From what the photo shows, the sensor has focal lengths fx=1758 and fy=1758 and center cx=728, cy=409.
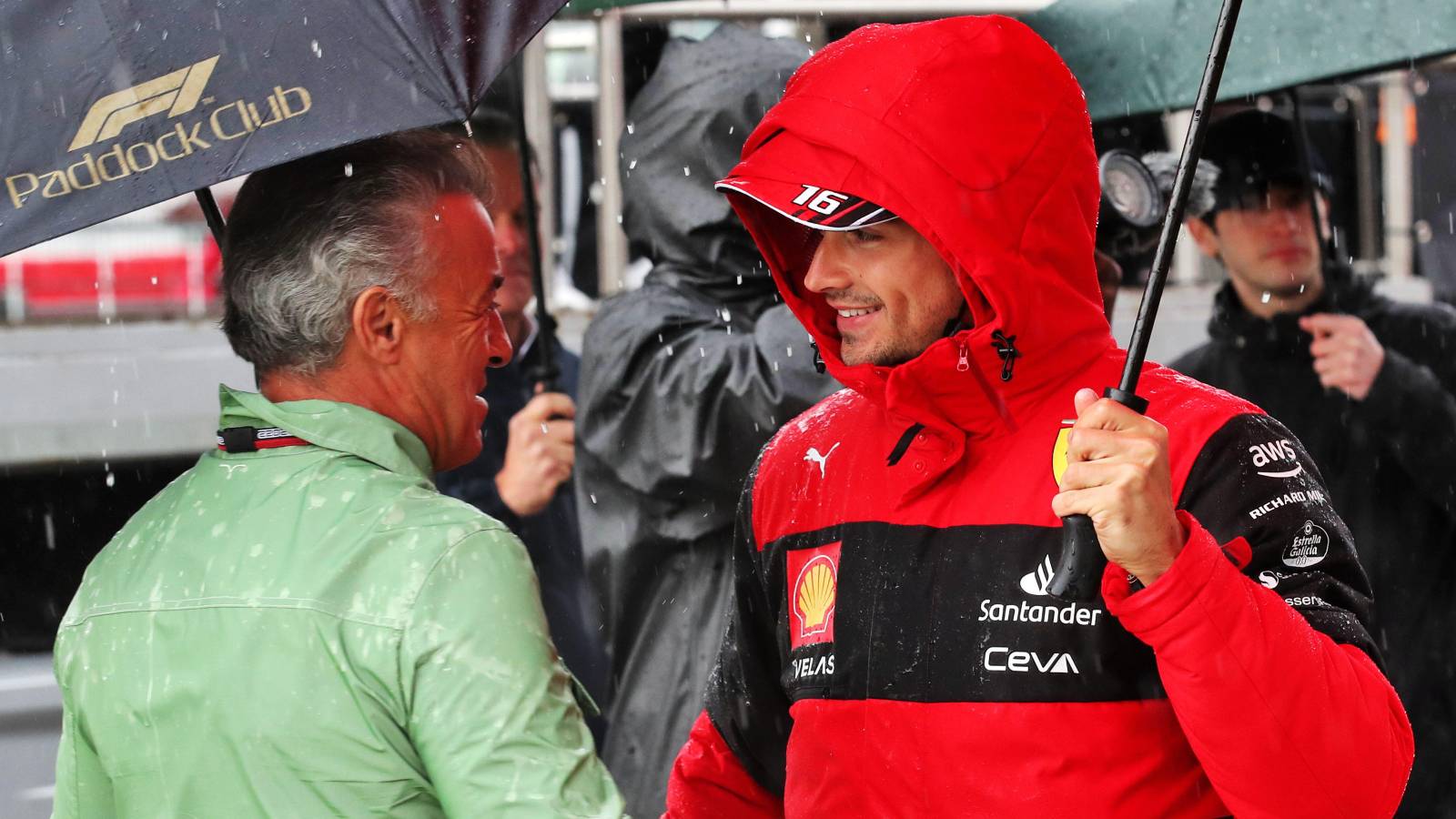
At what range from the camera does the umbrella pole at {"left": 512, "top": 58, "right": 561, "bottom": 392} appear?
4.14 m

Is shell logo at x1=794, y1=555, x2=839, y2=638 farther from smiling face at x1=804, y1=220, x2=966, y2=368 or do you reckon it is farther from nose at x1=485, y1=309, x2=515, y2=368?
nose at x1=485, y1=309, x2=515, y2=368

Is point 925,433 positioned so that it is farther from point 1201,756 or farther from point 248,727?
point 248,727

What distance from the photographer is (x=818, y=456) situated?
2.51m

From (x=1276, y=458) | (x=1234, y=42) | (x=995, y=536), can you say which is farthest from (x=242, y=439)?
(x=1234, y=42)

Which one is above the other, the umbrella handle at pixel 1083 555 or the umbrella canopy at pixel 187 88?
the umbrella canopy at pixel 187 88

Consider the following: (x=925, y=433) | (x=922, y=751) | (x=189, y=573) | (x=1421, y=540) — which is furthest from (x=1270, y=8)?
(x=189, y=573)

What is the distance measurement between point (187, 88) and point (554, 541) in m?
2.69

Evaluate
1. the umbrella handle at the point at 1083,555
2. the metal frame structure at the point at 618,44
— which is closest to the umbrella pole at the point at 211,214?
the umbrella handle at the point at 1083,555

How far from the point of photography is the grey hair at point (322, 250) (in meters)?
2.15

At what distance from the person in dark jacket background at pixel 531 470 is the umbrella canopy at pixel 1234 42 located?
1.44 meters

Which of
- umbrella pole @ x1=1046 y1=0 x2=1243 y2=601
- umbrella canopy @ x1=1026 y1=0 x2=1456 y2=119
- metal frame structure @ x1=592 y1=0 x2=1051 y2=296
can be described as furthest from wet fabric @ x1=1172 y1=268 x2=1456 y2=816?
metal frame structure @ x1=592 y1=0 x2=1051 y2=296

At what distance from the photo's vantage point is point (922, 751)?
217 centimetres

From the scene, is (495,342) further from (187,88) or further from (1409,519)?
(1409,519)

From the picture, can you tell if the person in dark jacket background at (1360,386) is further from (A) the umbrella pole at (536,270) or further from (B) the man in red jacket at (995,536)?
(B) the man in red jacket at (995,536)
